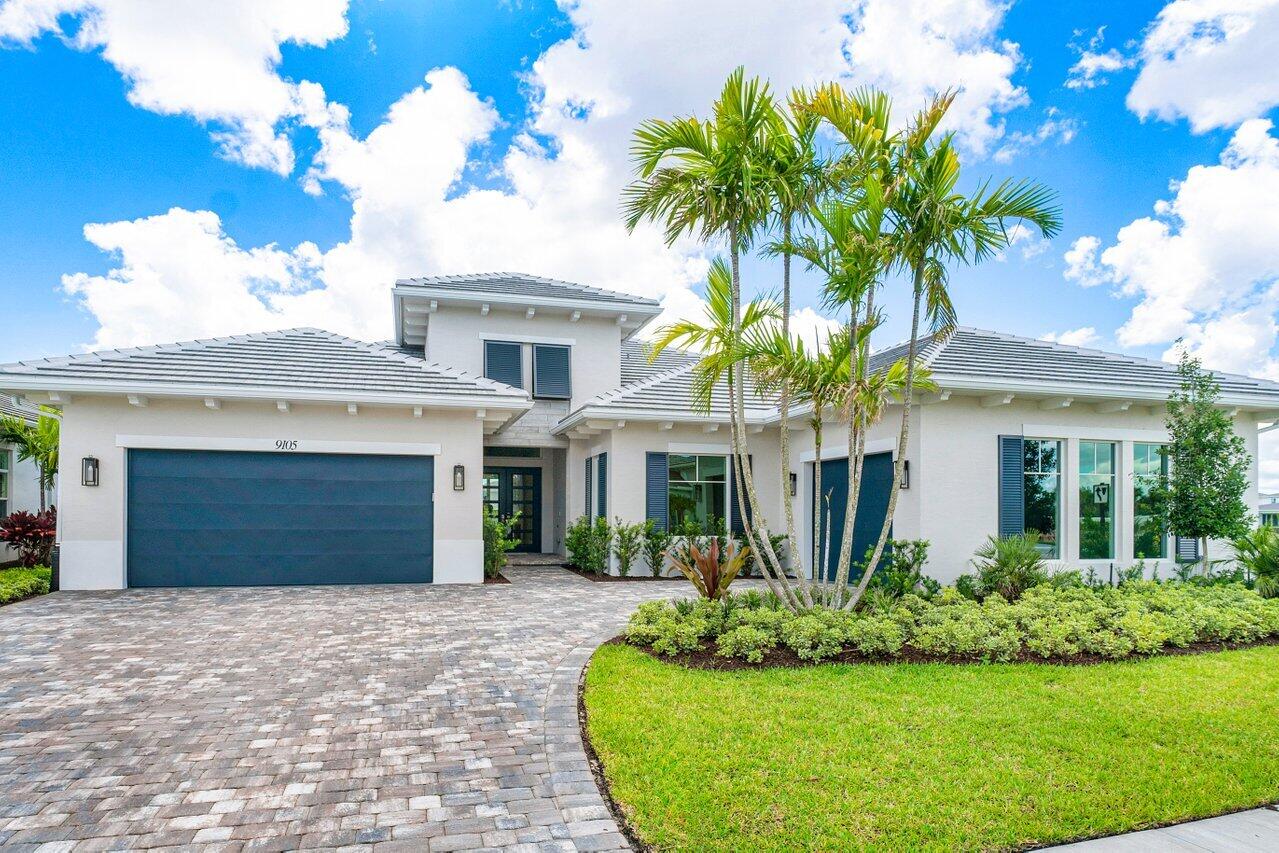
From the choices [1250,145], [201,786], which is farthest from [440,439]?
[1250,145]

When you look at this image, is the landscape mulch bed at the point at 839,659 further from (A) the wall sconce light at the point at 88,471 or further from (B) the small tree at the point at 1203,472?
(A) the wall sconce light at the point at 88,471

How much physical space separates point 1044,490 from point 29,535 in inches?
729

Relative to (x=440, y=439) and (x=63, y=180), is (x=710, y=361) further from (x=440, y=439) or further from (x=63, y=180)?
(x=63, y=180)

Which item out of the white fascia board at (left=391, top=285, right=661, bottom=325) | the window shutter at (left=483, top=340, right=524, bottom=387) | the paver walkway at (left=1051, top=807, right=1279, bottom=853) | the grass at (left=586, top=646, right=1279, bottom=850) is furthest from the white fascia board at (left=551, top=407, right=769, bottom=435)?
the paver walkway at (left=1051, top=807, right=1279, bottom=853)

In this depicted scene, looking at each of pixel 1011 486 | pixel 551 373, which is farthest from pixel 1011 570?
pixel 551 373

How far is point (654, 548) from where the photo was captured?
14.4 metres

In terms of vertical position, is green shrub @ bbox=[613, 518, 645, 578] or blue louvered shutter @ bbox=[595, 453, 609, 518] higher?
blue louvered shutter @ bbox=[595, 453, 609, 518]

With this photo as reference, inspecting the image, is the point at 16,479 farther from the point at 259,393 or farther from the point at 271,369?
the point at 259,393

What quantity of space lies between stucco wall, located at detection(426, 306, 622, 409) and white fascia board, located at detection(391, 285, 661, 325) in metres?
0.27

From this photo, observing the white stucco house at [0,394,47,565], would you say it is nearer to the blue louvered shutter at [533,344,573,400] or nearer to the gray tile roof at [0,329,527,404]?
the gray tile roof at [0,329,527,404]

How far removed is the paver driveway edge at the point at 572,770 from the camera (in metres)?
3.77

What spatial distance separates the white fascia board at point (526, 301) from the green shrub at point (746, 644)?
11510mm

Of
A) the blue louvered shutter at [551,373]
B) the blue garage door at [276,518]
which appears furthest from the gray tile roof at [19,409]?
the blue louvered shutter at [551,373]

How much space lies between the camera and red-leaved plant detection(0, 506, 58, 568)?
13477mm
